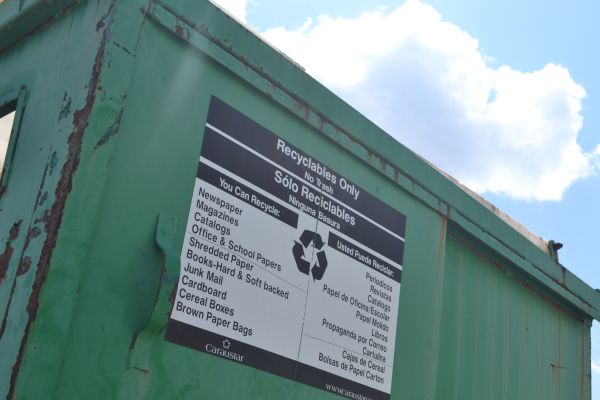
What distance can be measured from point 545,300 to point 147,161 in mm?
2457

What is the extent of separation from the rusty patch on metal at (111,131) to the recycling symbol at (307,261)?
0.69 meters

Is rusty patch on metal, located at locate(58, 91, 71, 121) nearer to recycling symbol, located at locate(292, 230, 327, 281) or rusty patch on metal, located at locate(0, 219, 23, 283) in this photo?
rusty patch on metal, located at locate(0, 219, 23, 283)

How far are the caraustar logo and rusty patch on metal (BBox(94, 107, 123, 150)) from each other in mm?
610

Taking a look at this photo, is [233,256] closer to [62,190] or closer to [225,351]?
[225,351]

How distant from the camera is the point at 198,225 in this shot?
203cm

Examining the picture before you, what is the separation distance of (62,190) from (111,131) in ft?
0.66

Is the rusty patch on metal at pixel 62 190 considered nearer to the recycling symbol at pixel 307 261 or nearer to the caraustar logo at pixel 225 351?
the caraustar logo at pixel 225 351

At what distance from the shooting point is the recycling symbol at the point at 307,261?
89.2 inches

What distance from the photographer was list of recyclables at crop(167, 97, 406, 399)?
2.02m

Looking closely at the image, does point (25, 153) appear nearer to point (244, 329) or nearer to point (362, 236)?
point (244, 329)

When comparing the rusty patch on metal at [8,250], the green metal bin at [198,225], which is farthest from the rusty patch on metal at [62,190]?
the rusty patch on metal at [8,250]

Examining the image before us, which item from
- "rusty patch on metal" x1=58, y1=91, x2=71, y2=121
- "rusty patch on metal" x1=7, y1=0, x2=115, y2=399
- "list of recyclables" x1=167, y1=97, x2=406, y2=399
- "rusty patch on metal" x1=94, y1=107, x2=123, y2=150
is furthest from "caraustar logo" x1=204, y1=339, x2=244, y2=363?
"rusty patch on metal" x1=58, y1=91, x2=71, y2=121

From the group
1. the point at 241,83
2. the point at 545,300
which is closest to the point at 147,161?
the point at 241,83

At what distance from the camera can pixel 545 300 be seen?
3662 mm
